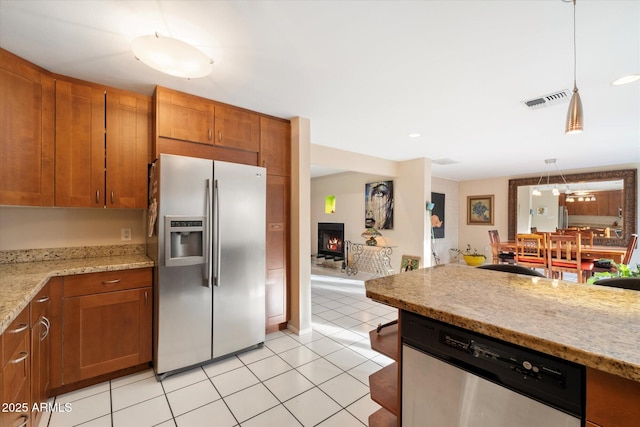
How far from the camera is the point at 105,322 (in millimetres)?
1985

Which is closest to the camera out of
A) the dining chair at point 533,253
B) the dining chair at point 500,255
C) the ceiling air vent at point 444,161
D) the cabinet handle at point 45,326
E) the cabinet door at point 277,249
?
the cabinet handle at point 45,326

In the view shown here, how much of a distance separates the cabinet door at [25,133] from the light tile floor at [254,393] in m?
1.49

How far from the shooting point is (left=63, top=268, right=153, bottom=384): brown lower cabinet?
1.88 m

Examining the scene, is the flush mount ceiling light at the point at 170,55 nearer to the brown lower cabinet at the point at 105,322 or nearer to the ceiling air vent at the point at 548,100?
the brown lower cabinet at the point at 105,322

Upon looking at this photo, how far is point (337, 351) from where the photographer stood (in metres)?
2.55

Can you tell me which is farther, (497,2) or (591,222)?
(591,222)

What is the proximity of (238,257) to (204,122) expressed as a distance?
4.21 ft

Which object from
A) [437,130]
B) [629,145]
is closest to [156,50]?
[437,130]

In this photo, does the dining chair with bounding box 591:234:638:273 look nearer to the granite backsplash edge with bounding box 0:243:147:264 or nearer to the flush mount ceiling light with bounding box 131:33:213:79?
the flush mount ceiling light with bounding box 131:33:213:79

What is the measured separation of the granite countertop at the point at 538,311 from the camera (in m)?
0.70

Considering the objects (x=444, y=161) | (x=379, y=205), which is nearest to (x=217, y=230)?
(x=379, y=205)

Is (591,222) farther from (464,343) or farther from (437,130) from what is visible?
(464,343)

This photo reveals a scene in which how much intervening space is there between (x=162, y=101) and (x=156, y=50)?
890mm

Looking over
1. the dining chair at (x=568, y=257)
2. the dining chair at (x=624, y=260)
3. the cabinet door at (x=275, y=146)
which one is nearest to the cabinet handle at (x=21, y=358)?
the cabinet door at (x=275, y=146)
